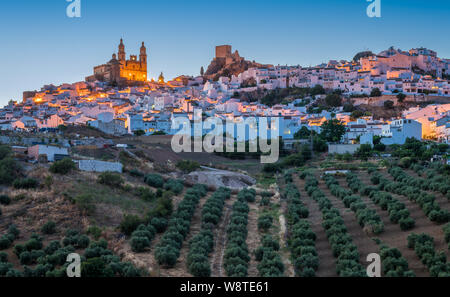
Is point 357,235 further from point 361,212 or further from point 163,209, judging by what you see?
point 163,209

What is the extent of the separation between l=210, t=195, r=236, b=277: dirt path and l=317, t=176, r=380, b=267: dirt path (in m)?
3.56

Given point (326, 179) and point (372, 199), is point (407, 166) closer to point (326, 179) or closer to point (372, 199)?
point (326, 179)

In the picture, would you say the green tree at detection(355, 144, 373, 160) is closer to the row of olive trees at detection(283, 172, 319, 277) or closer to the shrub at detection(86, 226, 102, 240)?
the row of olive trees at detection(283, 172, 319, 277)

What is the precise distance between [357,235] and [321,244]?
4.66 ft

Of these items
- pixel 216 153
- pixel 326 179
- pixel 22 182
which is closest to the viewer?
pixel 22 182

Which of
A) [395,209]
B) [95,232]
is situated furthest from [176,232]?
[395,209]

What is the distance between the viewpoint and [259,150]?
45.0 metres

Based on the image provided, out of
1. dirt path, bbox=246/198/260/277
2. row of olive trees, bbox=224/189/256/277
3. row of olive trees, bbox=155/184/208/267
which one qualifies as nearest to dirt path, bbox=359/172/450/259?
dirt path, bbox=246/198/260/277

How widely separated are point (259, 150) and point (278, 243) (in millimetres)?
29760

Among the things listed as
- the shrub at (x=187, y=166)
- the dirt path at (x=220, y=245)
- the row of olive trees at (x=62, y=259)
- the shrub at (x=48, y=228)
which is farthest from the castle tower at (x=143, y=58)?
the row of olive trees at (x=62, y=259)

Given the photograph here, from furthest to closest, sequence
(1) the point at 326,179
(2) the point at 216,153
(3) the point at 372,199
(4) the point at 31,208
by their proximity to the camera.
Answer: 1. (2) the point at 216,153
2. (1) the point at 326,179
3. (3) the point at 372,199
4. (4) the point at 31,208

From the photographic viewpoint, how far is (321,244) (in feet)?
51.0

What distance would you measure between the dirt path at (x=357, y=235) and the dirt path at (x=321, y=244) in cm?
78
